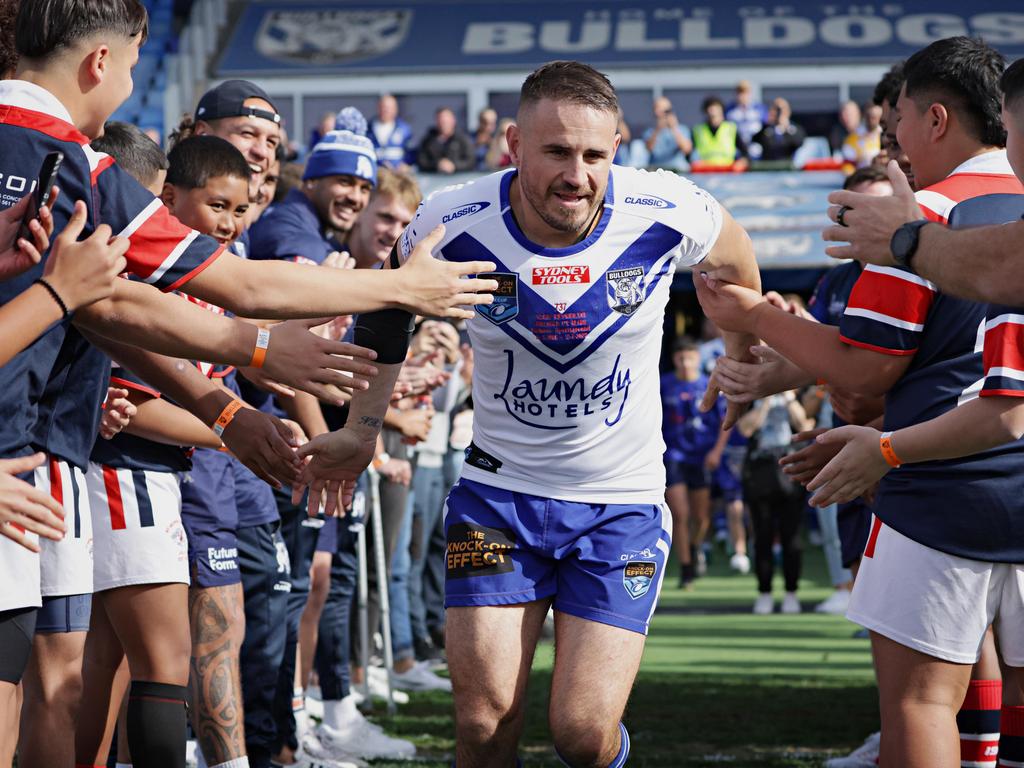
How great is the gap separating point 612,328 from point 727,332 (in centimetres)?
71

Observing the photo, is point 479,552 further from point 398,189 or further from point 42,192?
point 398,189

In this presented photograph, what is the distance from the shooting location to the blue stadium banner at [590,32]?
27.3 meters

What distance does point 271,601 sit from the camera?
5723 mm

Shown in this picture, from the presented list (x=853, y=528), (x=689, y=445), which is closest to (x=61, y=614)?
(x=853, y=528)

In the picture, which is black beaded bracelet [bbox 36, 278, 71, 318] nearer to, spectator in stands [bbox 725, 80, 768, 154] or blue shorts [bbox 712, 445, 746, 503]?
blue shorts [bbox 712, 445, 746, 503]

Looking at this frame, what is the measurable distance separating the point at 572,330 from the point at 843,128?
1892 cm

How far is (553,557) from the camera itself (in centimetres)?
455

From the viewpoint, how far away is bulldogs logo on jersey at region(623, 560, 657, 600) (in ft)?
14.9

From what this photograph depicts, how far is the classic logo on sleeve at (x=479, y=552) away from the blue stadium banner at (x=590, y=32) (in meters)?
23.5

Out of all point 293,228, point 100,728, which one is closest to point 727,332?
point 293,228

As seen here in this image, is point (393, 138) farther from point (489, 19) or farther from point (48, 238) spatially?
point (48, 238)

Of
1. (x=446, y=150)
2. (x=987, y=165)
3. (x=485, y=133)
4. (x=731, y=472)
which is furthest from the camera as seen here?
(x=485, y=133)

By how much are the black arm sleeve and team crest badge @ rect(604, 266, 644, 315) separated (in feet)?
2.33

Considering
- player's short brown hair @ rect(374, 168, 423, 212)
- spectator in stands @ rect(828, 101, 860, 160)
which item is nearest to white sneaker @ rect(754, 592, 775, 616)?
player's short brown hair @ rect(374, 168, 423, 212)
